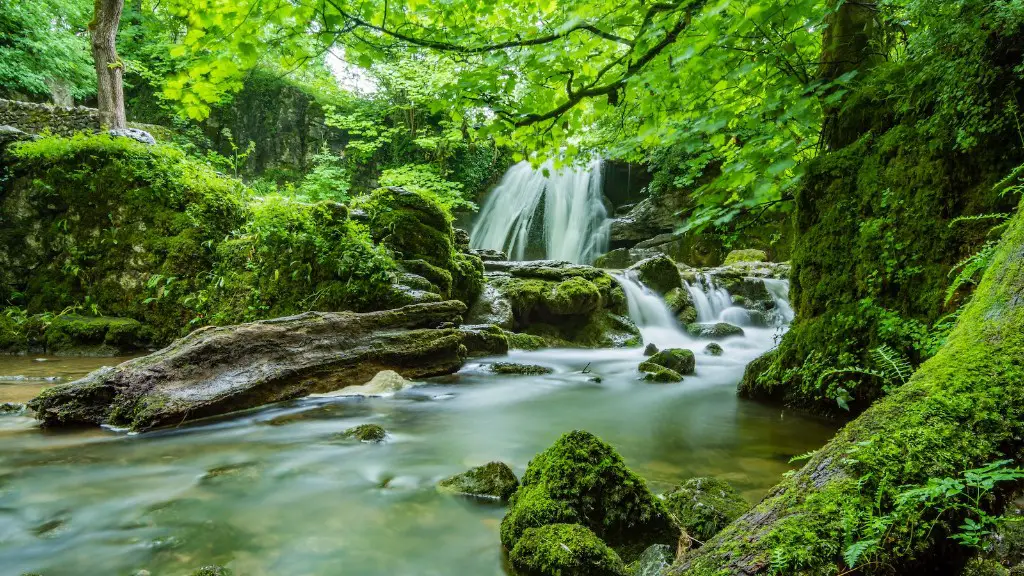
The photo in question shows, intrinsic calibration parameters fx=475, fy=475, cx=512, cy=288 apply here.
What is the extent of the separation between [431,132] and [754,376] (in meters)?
20.4

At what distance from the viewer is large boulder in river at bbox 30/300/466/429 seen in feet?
13.4

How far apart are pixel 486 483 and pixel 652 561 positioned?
4.11ft

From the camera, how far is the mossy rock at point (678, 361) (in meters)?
7.37

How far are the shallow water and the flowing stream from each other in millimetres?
12

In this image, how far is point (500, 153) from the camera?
24.0 m

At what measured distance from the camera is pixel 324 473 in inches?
133

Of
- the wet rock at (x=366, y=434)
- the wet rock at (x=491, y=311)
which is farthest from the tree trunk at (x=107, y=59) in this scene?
the wet rock at (x=366, y=434)

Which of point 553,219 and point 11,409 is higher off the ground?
point 553,219

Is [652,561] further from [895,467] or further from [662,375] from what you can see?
[662,375]

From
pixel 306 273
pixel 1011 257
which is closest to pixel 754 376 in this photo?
pixel 1011 257

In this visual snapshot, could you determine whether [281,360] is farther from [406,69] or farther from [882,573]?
[406,69]

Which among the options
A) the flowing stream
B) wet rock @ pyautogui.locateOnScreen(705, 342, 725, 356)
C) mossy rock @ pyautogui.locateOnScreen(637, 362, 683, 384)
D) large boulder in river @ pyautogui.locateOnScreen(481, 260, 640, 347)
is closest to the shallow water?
the flowing stream

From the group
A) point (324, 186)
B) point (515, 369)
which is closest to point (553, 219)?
point (324, 186)

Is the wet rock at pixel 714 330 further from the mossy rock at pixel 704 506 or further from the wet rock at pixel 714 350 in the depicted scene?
the mossy rock at pixel 704 506
